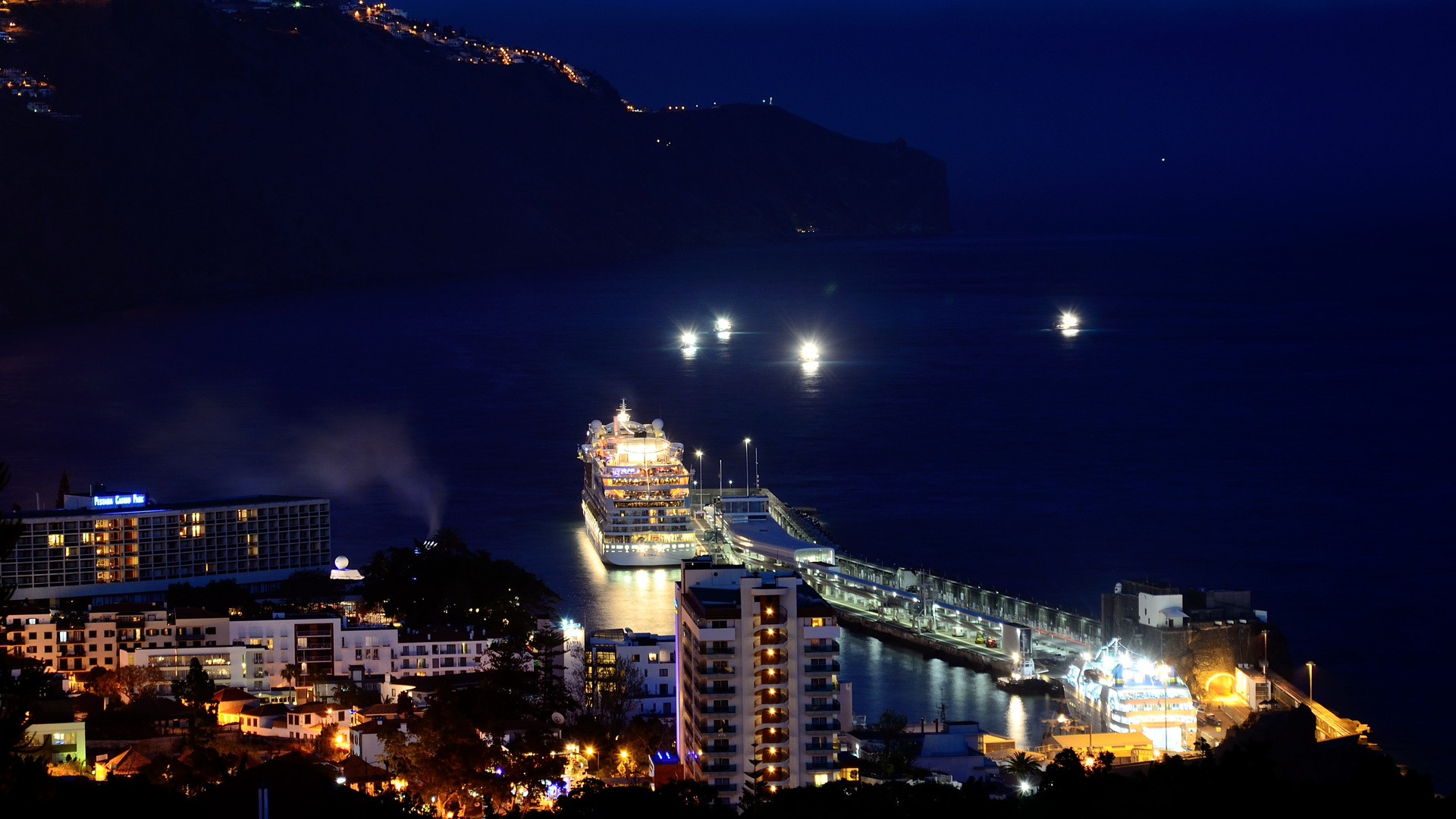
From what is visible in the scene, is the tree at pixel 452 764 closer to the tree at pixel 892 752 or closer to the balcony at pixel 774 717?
the balcony at pixel 774 717

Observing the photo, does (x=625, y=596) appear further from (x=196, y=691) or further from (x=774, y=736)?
(x=774, y=736)

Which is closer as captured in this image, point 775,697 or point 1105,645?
point 775,697

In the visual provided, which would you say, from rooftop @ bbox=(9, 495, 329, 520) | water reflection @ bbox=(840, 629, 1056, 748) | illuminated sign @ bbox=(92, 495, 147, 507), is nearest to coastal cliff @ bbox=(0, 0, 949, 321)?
illuminated sign @ bbox=(92, 495, 147, 507)

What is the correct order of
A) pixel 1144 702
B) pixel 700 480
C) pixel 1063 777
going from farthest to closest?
pixel 700 480
pixel 1144 702
pixel 1063 777

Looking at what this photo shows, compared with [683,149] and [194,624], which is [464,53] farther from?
[194,624]

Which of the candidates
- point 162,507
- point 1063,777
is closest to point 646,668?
point 1063,777

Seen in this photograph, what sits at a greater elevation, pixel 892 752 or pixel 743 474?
pixel 743 474

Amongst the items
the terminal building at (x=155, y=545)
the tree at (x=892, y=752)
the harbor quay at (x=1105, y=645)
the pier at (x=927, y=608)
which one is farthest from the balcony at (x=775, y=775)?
the terminal building at (x=155, y=545)
